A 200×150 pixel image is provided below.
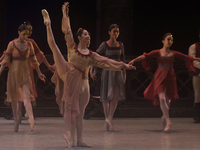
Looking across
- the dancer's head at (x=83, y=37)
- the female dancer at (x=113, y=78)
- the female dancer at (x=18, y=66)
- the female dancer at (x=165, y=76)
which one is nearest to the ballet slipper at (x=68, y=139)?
the dancer's head at (x=83, y=37)

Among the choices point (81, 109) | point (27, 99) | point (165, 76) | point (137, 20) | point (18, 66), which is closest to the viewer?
point (81, 109)

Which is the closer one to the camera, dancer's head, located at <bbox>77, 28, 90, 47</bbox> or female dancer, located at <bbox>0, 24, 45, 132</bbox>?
dancer's head, located at <bbox>77, 28, 90, 47</bbox>

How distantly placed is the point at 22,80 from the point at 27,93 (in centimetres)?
25

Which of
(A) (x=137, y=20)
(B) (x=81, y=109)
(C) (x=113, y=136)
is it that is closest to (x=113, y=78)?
(C) (x=113, y=136)

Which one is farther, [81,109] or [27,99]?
[27,99]

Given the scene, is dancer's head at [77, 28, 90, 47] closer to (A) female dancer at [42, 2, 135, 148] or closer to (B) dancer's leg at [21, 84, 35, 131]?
(A) female dancer at [42, 2, 135, 148]

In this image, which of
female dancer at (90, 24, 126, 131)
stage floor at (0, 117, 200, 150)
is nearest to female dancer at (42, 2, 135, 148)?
stage floor at (0, 117, 200, 150)

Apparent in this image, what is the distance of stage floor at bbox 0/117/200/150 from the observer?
629 centimetres

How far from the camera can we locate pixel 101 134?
7496 mm

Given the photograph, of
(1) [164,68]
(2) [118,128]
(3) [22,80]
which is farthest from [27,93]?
(1) [164,68]

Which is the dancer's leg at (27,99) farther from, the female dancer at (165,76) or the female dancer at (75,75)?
the female dancer at (165,76)

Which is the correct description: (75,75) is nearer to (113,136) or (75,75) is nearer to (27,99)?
(113,136)

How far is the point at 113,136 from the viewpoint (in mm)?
7281

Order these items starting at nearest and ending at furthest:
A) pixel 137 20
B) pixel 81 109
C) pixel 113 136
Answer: pixel 81 109 < pixel 113 136 < pixel 137 20
